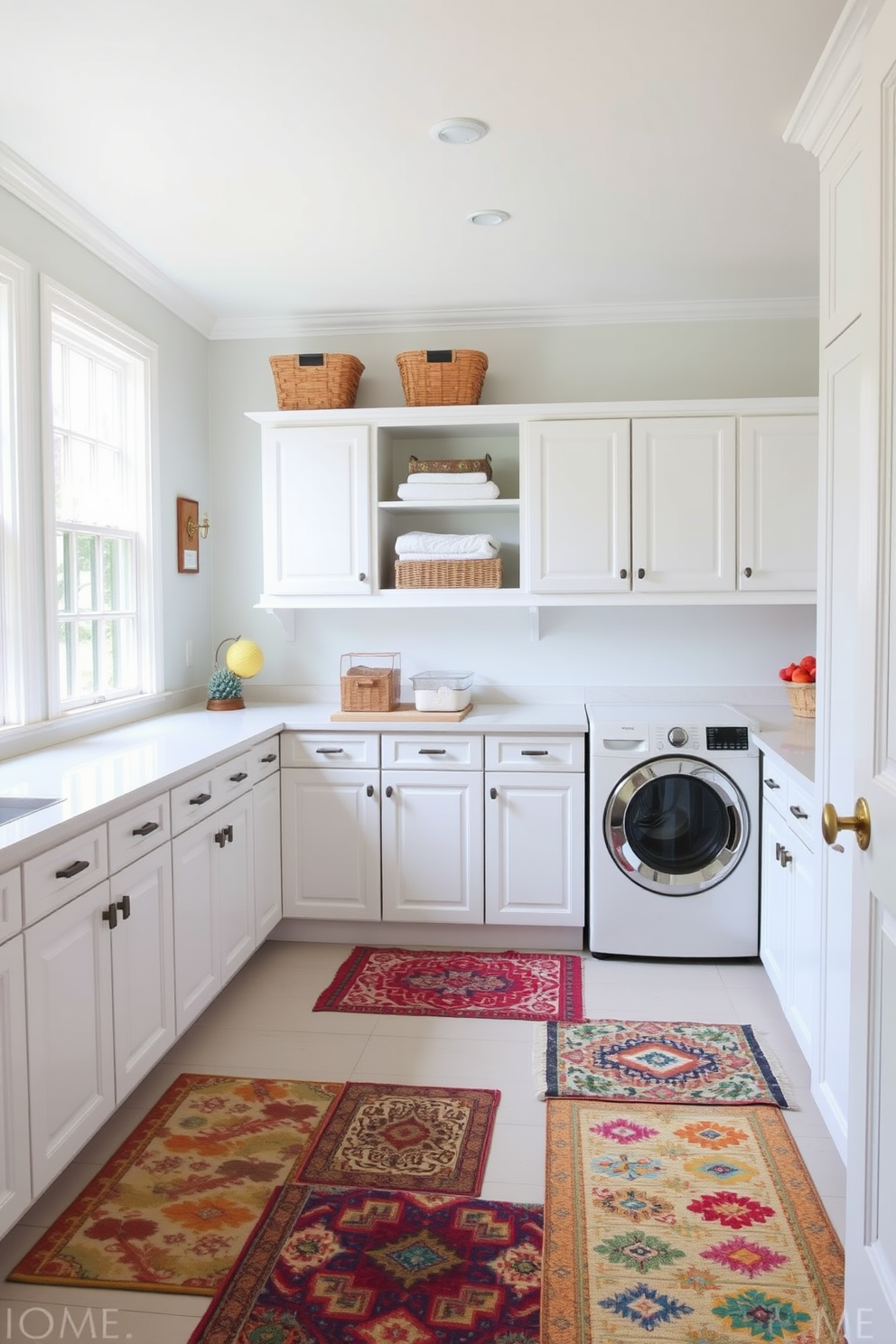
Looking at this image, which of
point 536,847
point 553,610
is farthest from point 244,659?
point 536,847

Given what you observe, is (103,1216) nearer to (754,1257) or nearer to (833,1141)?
(754,1257)

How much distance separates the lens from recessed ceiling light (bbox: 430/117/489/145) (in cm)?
247

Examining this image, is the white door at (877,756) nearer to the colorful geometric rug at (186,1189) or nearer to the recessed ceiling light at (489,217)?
the colorful geometric rug at (186,1189)

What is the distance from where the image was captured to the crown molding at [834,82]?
185cm

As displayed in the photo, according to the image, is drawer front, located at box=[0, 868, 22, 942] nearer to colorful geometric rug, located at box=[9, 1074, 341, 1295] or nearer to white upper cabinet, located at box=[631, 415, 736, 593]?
colorful geometric rug, located at box=[9, 1074, 341, 1295]

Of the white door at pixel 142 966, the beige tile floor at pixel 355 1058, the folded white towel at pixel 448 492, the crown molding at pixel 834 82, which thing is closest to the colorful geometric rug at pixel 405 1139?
the beige tile floor at pixel 355 1058

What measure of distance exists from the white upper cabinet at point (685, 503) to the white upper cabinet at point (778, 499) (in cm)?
5

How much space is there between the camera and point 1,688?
2.81 metres

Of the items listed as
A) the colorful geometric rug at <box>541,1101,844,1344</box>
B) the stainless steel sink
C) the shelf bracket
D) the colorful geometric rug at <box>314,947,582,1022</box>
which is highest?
the shelf bracket

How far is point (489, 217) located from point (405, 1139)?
2700 mm

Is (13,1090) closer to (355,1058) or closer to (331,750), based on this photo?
(355,1058)

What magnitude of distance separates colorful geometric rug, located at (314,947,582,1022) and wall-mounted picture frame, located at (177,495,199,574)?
1720 mm

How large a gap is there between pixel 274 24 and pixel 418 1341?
103 inches

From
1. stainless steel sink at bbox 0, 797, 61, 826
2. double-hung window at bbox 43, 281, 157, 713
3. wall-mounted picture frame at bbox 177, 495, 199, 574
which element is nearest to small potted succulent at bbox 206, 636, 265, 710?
double-hung window at bbox 43, 281, 157, 713
